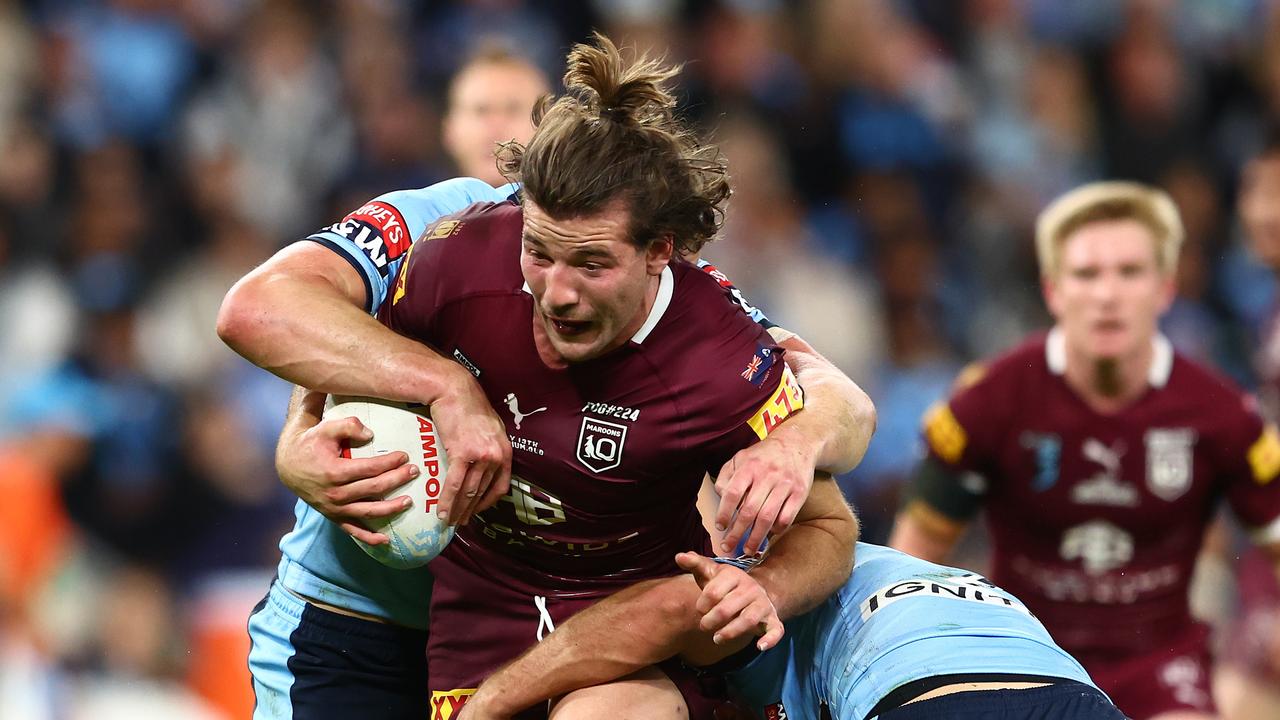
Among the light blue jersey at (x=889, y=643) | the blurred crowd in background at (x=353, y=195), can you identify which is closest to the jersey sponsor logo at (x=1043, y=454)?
the light blue jersey at (x=889, y=643)

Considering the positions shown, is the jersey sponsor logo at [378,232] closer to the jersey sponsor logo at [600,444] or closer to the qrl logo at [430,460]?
the qrl logo at [430,460]

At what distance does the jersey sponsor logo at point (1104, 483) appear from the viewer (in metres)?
5.06

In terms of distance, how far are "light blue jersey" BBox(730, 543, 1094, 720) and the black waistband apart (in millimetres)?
14

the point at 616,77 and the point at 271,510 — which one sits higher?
the point at 616,77

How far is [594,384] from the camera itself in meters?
3.37

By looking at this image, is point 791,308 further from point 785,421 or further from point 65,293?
point 785,421

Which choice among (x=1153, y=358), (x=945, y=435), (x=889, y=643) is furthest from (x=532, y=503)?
(x=1153, y=358)

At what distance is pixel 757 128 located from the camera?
8.93 metres

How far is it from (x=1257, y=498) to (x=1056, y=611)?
2.33ft

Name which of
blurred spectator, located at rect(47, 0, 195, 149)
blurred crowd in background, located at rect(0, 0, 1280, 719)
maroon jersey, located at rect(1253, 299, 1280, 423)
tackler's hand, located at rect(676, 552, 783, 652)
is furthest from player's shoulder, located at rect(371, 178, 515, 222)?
blurred spectator, located at rect(47, 0, 195, 149)

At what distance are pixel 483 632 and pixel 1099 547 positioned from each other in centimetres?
234

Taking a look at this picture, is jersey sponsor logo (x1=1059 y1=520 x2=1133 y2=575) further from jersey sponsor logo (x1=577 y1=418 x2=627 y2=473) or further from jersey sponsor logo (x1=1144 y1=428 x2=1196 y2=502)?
jersey sponsor logo (x1=577 y1=418 x2=627 y2=473)

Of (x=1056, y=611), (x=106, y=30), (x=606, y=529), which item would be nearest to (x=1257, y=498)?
(x=1056, y=611)

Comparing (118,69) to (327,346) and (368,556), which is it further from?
(327,346)
